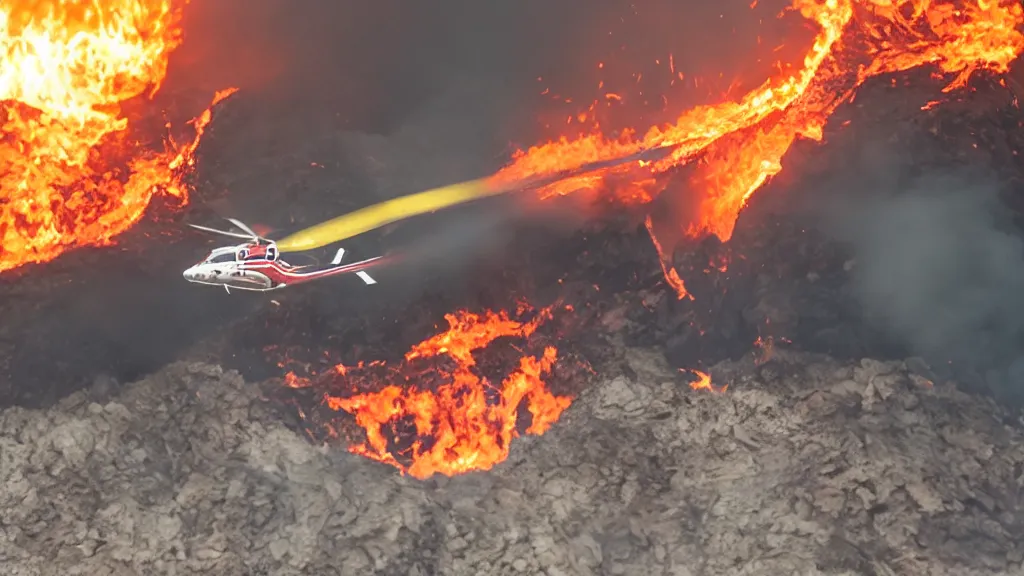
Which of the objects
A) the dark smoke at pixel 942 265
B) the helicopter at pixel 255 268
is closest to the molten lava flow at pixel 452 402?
the helicopter at pixel 255 268

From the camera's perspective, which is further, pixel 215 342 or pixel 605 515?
pixel 215 342

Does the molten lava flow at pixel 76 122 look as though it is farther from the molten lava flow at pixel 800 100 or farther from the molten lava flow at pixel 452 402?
the molten lava flow at pixel 800 100

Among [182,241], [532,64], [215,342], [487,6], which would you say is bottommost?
[215,342]

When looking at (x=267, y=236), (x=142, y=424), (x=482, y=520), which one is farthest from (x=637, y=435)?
(x=142, y=424)

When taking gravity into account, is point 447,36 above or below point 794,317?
above

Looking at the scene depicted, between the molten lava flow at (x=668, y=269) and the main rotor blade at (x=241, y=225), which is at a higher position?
the main rotor blade at (x=241, y=225)

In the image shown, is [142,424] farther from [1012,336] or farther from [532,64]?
[1012,336]

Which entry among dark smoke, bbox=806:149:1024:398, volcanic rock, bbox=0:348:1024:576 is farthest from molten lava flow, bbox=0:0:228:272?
dark smoke, bbox=806:149:1024:398
